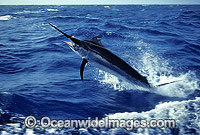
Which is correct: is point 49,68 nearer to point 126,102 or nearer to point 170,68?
point 126,102

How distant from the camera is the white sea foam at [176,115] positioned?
3.91 meters

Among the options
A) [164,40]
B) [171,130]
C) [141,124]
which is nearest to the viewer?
[171,130]

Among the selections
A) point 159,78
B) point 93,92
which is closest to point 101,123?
point 93,92

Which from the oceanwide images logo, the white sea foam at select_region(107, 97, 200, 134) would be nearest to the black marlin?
the white sea foam at select_region(107, 97, 200, 134)

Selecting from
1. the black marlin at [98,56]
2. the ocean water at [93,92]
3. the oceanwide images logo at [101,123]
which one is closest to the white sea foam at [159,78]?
the ocean water at [93,92]

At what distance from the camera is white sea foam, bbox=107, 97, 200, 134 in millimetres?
3913

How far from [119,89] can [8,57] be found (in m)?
6.75

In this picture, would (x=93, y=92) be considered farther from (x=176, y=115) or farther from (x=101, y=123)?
(x=176, y=115)

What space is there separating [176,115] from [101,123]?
203 cm

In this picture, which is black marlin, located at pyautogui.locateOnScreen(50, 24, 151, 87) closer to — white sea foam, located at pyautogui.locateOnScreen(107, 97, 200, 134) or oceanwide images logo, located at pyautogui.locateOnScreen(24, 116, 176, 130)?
white sea foam, located at pyautogui.locateOnScreen(107, 97, 200, 134)

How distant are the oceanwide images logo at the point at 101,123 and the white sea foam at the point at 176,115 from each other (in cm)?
14

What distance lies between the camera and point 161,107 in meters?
4.95

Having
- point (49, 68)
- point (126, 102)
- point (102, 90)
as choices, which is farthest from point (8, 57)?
point (126, 102)

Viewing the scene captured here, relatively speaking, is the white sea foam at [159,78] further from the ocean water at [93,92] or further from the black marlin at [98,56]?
Answer: the black marlin at [98,56]
